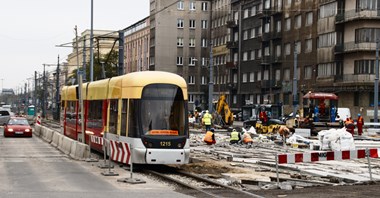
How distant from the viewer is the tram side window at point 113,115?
21.9 meters

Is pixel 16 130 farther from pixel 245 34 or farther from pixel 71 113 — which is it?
pixel 245 34

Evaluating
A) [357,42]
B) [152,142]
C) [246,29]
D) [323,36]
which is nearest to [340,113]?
[357,42]

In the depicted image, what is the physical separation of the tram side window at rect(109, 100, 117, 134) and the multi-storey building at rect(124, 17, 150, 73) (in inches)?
3422

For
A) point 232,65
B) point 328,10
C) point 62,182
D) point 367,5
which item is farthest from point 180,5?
point 62,182

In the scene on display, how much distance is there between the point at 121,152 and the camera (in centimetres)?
2106

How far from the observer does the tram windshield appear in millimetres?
19891

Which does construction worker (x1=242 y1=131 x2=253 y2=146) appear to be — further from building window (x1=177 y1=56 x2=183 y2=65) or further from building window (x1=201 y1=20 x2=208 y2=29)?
building window (x1=201 y1=20 x2=208 y2=29)

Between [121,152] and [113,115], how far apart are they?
71.5 inches

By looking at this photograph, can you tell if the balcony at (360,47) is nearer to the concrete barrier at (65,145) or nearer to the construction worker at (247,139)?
the construction worker at (247,139)

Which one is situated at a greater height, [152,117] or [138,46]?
[138,46]

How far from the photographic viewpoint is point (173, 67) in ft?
354

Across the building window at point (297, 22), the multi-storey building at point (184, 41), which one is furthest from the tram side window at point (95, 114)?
the multi-storey building at point (184, 41)

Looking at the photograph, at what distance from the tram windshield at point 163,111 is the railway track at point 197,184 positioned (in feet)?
4.26

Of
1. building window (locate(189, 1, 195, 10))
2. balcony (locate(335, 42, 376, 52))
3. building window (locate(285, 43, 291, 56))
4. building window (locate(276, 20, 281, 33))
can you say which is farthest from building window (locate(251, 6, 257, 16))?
balcony (locate(335, 42, 376, 52))
